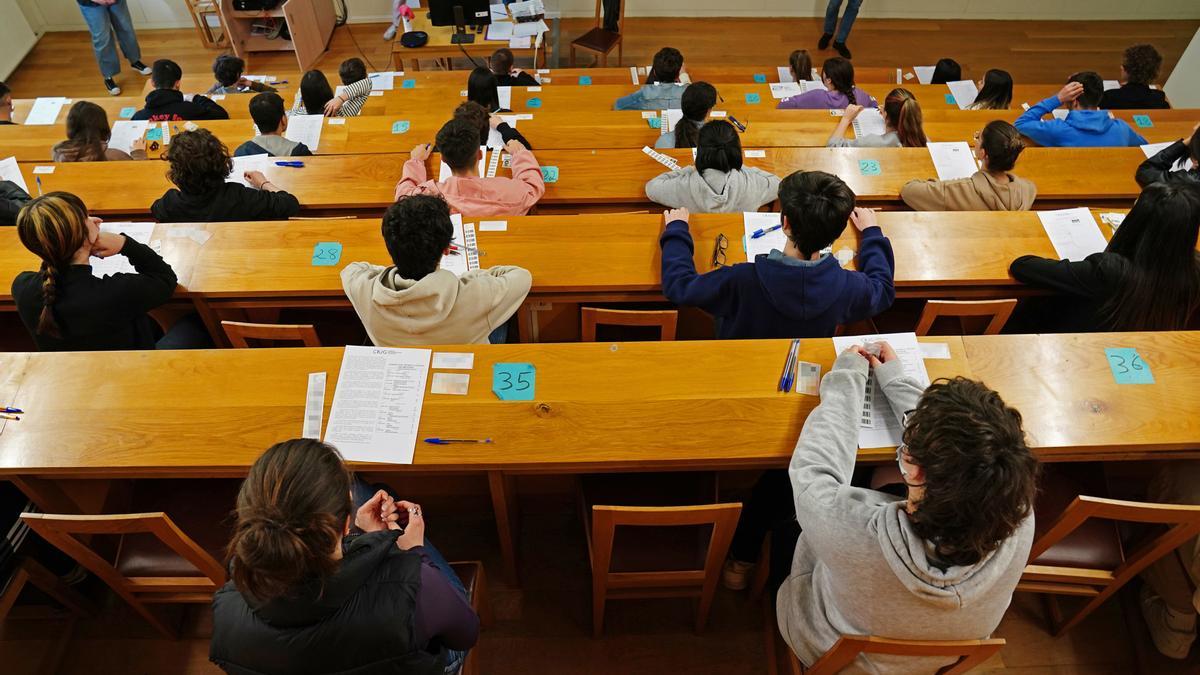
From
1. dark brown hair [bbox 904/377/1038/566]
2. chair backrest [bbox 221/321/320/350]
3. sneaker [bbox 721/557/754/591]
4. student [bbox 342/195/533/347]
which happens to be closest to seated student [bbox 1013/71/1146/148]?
sneaker [bbox 721/557/754/591]

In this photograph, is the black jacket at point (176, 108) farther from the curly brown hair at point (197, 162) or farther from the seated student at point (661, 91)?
the seated student at point (661, 91)

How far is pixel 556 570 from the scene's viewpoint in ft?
7.91

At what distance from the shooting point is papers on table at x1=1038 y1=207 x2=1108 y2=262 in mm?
2555

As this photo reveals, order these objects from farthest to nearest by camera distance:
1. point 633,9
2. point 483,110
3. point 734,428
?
point 633,9 → point 483,110 → point 734,428

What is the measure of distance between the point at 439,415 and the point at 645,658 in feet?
3.67

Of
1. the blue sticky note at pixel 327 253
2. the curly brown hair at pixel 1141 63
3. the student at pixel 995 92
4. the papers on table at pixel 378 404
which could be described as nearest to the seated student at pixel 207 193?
the blue sticky note at pixel 327 253

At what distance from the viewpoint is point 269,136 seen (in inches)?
137

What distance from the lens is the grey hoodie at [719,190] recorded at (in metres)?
2.80

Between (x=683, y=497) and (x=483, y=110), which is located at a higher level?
(x=483, y=110)

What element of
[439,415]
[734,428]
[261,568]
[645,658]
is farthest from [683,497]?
[261,568]

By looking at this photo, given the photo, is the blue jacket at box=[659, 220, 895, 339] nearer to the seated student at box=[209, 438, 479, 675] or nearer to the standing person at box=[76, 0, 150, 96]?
the seated student at box=[209, 438, 479, 675]

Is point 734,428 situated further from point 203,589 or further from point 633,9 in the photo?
point 633,9

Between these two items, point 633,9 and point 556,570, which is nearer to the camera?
point 556,570

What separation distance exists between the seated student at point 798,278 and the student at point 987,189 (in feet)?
2.34
